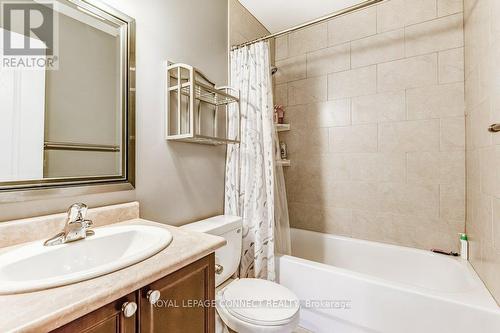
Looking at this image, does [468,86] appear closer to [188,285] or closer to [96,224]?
[188,285]

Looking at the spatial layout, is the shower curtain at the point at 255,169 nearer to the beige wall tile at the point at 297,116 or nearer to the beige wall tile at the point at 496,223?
the beige wall tile at the point at 297,116

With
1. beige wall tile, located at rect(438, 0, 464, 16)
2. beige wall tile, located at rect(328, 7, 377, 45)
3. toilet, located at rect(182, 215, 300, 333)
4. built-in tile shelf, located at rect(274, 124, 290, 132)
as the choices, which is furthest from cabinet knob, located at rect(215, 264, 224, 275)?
beige wall tile, located at rect(438, 0, 464, 16)

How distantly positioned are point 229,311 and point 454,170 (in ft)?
6.13

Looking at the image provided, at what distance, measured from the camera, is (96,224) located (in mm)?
1013

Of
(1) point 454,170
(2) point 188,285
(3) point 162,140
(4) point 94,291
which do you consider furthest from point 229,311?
(1) point 454,170

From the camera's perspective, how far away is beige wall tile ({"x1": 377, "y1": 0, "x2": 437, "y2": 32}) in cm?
185

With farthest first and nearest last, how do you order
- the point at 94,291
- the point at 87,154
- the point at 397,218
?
the point at 397,218, the point at 87,154, the point at 94,291

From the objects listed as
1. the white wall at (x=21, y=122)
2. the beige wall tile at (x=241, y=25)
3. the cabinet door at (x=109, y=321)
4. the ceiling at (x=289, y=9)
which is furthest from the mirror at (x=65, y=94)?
the ceiling at (x=289, y=9)

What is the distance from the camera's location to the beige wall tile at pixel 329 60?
2.19 metres

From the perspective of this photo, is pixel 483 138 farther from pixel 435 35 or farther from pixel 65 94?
pixel 65 94

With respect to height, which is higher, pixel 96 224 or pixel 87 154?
pixel 87 154

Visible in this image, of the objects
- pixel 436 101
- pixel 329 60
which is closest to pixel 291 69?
pixel 329 60

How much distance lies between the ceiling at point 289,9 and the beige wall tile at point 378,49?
0.33 m

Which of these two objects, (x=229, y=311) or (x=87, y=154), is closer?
(x=87, y=154)
